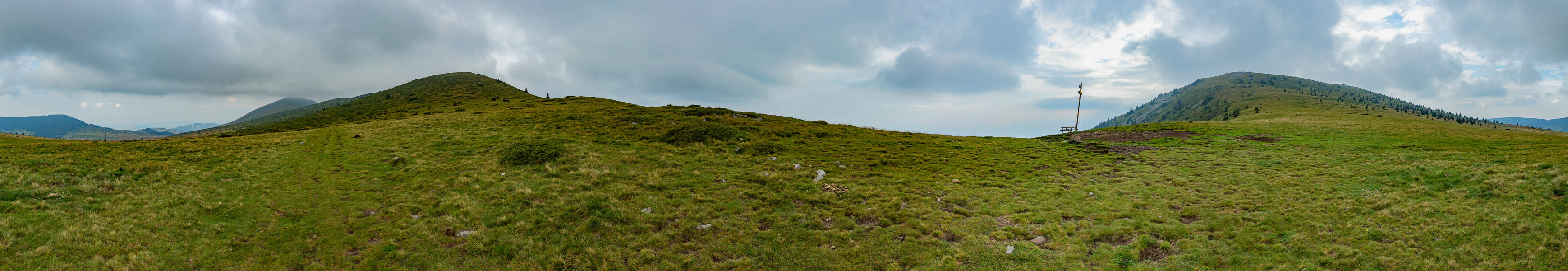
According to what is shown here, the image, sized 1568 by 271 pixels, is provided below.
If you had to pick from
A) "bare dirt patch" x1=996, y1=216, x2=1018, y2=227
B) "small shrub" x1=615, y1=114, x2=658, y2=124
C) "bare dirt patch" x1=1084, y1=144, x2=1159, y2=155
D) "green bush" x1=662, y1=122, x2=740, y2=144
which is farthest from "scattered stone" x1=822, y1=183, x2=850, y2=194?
"small shrub" x1=615, y1=114, x2=658, y2=124

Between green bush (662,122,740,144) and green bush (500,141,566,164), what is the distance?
643cm

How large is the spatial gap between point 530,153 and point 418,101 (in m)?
124

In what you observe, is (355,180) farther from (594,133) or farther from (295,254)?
(594,133)

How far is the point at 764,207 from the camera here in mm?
16062

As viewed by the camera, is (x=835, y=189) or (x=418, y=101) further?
(x=418, y=101)

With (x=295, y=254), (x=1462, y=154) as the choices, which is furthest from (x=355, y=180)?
(x=1462, y=154)

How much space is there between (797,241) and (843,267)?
193cm

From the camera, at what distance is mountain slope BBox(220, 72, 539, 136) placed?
80500mm

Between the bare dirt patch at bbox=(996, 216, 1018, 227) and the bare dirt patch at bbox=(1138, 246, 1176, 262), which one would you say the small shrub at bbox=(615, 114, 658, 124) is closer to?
the bare dirt patch at bbox=(996, 216, 1018, 227)

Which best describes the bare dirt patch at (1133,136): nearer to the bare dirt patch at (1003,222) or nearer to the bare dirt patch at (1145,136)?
the bare dirt patch at (1145,136)

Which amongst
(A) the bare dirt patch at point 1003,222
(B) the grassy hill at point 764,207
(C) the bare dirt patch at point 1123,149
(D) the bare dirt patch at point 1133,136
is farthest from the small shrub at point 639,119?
(D) the bare dirt patch at point 1133,136

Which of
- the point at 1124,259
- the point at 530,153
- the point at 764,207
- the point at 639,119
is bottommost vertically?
the point at 1124,259

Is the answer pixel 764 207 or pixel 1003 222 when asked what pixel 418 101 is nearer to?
pixel 764 207

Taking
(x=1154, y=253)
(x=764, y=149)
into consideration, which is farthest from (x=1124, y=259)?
(x=764, y=149)
